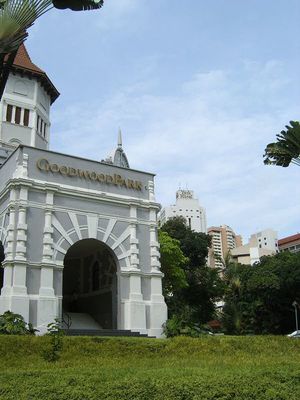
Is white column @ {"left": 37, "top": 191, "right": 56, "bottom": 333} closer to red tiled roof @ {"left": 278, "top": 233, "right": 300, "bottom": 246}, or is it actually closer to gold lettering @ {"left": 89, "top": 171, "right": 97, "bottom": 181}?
gold lettering @ {"left": 89, "top": 171, "right": 97, "bottom": 181}

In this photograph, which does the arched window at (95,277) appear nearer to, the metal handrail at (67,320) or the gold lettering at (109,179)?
the metal handrail at (67,320)

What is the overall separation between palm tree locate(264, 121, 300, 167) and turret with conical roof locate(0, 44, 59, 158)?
18355 mm

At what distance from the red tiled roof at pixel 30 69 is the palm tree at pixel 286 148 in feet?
64.6

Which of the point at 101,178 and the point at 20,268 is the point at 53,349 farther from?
the point at 101,178

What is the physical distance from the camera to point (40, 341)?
1392 cm

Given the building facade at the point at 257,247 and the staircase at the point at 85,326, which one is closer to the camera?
the staircase at the point at 85,326

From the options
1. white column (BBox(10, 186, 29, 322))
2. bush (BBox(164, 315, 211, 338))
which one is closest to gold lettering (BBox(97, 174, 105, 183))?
white column (BBox(10, 186, 29, 322))

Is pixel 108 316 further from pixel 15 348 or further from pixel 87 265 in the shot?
pixel 15 348

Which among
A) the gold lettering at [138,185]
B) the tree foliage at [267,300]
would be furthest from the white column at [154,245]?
the tree foliage at [267,300]

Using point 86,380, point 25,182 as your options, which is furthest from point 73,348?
point 25,182

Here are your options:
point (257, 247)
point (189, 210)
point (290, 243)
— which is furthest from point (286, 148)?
point (257, 247)

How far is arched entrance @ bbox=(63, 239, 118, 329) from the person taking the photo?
874 inches

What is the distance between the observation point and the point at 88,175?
2141 cm

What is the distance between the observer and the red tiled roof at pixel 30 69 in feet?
115
